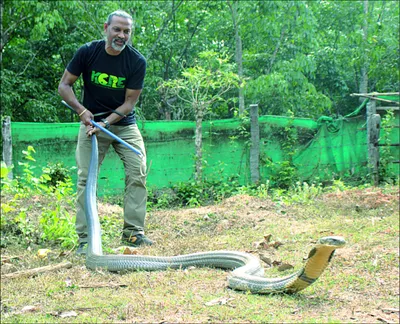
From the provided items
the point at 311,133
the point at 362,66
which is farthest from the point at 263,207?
the point at 362,66

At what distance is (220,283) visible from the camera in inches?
145

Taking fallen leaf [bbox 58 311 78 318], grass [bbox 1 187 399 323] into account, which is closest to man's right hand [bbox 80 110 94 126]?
grass [bbox 1 187 399 323]

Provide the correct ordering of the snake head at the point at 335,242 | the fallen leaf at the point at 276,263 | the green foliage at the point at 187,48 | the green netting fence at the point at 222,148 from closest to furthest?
the snake head at the point at 335,242, the fallen leaf at the point at 276,263, the green netting fence at the point at 222,148, the green foliage at the point at 187,48

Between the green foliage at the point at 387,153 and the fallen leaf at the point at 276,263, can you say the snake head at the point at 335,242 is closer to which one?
the fallen leaf at the point at 276,263

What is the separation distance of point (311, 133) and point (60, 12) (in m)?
7.85

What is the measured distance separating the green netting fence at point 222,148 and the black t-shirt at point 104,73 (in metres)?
4.08

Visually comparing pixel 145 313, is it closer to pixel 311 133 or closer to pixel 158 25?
pixel 311 133

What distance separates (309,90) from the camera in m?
18.0

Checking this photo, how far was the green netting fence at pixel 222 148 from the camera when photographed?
8.93 metres

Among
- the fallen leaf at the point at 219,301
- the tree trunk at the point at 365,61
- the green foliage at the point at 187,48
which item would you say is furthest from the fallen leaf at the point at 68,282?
the tree trunk at the point at 365,61

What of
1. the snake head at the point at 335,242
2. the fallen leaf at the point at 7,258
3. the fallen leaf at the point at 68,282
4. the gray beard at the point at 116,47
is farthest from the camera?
the gray beard at the point at 116,47

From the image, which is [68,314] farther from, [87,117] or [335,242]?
[87,117]

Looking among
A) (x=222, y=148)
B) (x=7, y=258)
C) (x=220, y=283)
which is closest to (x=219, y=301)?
(x=220, y=283)

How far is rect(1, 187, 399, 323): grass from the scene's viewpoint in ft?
9.79
